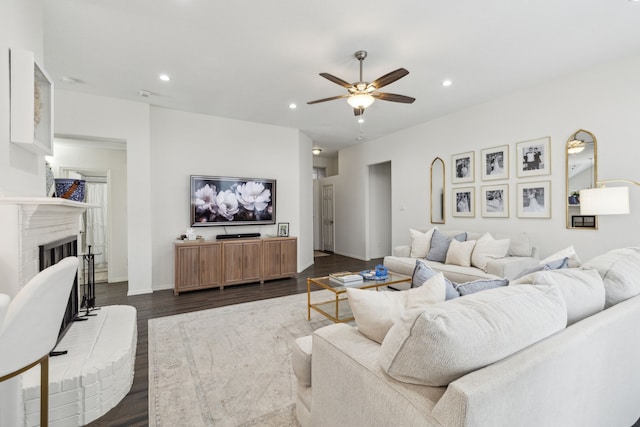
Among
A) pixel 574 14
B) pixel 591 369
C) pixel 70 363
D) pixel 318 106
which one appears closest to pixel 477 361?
pixel 591 369

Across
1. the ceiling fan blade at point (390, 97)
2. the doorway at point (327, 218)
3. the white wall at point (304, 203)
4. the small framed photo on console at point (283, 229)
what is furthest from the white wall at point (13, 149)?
the doorway at point (327, 218)

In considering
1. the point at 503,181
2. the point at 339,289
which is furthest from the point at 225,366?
the point at 503,181

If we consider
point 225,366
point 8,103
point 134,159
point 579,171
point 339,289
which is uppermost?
point 134,159

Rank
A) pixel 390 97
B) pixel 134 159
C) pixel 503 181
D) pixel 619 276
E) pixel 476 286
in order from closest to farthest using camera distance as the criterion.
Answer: pixel 476 286
pixel 619 276
pixel 390 97
pixel 134 159
pixel 503 181

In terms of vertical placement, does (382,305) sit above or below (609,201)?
below

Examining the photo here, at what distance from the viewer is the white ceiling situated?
236 cm

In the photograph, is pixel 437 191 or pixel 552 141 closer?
pixel 552 141

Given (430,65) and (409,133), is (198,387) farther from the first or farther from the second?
(409,133)

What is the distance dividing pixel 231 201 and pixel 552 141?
4.72m

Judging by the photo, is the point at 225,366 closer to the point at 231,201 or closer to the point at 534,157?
the point at 231,201

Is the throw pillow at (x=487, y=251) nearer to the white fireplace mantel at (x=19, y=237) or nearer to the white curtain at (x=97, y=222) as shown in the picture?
the white fireplace mantel at (x=19, y=237)

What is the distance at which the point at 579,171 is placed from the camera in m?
3.55

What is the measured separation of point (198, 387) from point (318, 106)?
154 inches

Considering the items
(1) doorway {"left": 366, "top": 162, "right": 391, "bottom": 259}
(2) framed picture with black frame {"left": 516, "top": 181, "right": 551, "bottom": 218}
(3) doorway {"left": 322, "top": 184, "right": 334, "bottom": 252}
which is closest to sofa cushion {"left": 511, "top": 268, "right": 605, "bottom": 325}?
(2) framed picture with black frame {"left": 516, "top": 181, "right": 551, "bottom": 218}
